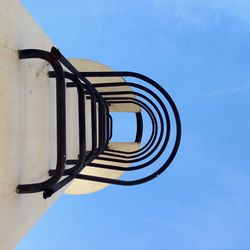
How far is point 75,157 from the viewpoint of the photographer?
3254mm

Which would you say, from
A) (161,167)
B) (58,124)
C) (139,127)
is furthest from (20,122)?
(139,127)

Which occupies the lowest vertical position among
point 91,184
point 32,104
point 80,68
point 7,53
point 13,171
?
point 91,184

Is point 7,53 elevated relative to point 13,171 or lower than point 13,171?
elevated

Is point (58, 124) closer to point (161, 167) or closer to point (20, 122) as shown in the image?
point (20, 122)

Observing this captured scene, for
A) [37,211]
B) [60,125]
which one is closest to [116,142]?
[37,211]

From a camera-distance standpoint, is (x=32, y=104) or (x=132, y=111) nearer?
(x=32, y=104)

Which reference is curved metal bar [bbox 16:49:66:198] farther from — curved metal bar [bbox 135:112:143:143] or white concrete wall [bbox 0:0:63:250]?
curved metal bar [bbox 135:112:143:143]

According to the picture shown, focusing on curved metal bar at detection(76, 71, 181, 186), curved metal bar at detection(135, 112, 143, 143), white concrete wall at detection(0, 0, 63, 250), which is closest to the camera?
white concrete wall at detection(0, 0, 63, 250)

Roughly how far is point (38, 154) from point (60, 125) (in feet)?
1.62

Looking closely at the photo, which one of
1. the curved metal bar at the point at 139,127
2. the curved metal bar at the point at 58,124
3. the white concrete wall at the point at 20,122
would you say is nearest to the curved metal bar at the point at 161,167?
the white concrete wall at the point at 20,122

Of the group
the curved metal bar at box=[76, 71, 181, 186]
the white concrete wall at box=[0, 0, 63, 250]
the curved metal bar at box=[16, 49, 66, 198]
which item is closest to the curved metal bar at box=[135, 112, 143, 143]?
the curved metal bar at box=[76, 71, 181, 186]

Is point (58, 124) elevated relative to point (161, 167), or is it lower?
elevated

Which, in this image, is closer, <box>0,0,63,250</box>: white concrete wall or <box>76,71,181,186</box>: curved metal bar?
<box>0,0,63,250</box>: white concrete wall

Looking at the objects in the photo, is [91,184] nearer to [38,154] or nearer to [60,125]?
[38,154]
